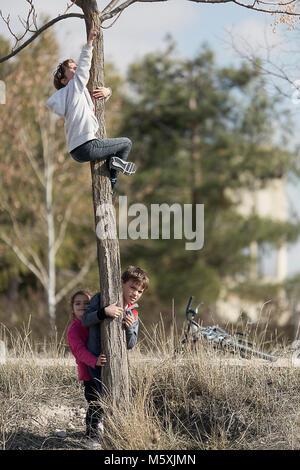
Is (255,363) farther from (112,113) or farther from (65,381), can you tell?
(112,113)

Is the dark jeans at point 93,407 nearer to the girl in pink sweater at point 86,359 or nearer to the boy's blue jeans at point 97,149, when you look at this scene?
the girl in pink sweater at point 86,359

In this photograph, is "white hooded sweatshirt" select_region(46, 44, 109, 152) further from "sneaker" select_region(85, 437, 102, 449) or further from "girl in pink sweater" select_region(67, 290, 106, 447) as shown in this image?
"sneaker" select_region(85, 437, 102, 449)

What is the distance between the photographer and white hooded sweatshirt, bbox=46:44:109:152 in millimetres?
4691

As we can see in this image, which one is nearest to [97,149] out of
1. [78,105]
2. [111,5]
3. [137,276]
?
[78,105]

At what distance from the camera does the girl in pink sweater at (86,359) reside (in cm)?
475

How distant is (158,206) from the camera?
17484 mm

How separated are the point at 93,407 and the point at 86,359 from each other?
46cm

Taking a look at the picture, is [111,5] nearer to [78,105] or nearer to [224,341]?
[78,105]

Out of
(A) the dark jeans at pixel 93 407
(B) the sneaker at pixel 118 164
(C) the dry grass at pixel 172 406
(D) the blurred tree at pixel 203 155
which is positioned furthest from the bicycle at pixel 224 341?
(D) the blurred tree at pixel 203 155

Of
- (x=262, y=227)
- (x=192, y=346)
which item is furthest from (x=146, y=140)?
(x=192, y=346)

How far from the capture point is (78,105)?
187 inches

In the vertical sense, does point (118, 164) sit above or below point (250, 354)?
above
